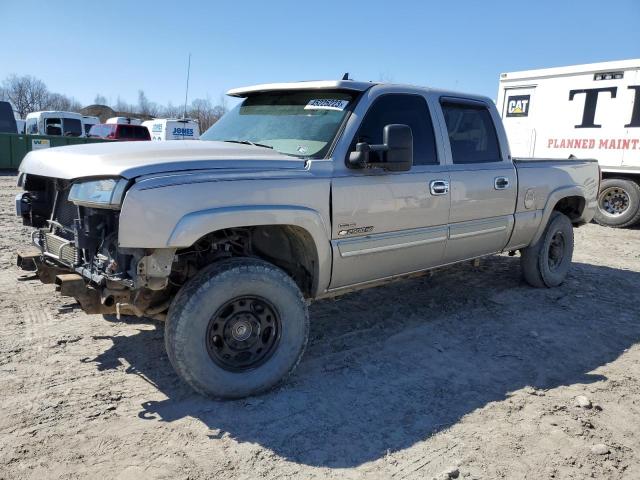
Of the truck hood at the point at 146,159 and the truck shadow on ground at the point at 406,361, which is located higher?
the truck hood at the point at 146,159

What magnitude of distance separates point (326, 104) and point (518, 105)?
9602 mm

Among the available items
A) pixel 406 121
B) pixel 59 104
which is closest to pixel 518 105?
pixel 406 121

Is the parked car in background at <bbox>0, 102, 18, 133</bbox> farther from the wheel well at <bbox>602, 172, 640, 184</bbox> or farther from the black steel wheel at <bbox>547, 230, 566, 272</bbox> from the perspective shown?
Answer: the black steel wheel at <bbox>547, 230, 566, 272</bbox>

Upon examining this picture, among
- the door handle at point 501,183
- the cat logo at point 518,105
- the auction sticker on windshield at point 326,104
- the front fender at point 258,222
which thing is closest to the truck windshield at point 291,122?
the auction sticker on windshield at point 326,104

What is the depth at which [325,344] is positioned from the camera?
4.12 m

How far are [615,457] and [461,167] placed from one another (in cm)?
248

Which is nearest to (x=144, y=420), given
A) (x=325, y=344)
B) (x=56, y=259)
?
(x=56, y=259)

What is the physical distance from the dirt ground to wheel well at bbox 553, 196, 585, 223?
1.46 m

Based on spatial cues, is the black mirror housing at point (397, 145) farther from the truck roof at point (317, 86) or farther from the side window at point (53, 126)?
the side window at point (53, 126)

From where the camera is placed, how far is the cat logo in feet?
38.6

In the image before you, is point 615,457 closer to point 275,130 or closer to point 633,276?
point 275,130

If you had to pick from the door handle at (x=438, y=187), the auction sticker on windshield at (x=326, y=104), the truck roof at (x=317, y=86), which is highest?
the truck roof at (x=317, y=86)

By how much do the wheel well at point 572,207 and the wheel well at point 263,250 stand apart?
3.86 metres

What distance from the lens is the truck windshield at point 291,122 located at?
3.67 meters
